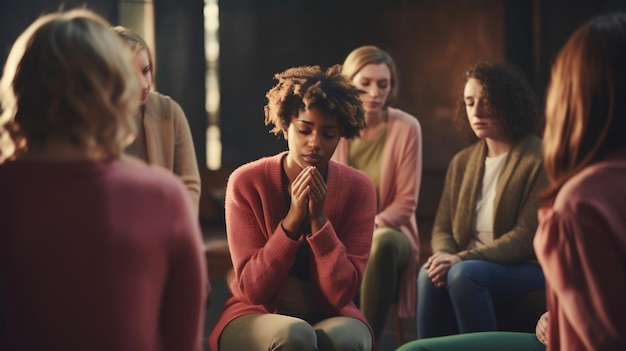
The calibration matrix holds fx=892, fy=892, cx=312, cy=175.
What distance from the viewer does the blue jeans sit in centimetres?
287

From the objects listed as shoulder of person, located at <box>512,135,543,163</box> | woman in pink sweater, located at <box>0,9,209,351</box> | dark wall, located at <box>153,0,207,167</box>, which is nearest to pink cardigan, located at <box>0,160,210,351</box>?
woman in pink sweater, located at <box>0,9,209,351</box>

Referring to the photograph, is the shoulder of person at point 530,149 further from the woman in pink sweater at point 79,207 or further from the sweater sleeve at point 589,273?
the woman in pink sweater at point 79,207

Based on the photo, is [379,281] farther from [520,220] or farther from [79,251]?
[79,251]

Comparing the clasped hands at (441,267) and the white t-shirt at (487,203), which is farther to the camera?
the white t-shirt at (487,203)

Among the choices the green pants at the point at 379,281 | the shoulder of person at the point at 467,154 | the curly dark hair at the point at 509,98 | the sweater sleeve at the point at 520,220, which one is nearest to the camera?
the sweater sleeve at the point at 520,220

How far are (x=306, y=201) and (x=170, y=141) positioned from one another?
0.70 m

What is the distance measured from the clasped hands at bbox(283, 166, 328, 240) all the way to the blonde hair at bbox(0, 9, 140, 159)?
103 cm

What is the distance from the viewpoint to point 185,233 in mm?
1320

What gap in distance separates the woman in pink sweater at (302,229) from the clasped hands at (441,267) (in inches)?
23.7

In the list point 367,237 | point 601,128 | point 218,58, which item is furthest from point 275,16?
point 601,128

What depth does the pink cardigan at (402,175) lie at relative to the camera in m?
3.64

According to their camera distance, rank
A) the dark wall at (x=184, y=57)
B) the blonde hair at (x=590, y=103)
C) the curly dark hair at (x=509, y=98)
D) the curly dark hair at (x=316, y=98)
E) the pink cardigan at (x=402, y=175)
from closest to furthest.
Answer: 1. the blonde hair at (x=590, y=103)
2. the curly dark hair at (x=316, y=98)
3. the curly dark hair at (x=509, y=98)
4. the pink cardigan at (x=402, y=175)
5. the dark wall at (x=184, y=57)

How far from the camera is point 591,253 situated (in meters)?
1.31

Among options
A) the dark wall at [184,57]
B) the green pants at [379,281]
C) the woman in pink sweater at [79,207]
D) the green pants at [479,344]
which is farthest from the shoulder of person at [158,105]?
the dark wall at [184,57]
